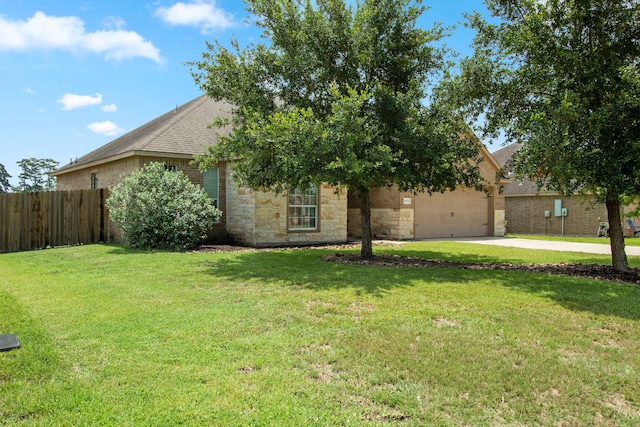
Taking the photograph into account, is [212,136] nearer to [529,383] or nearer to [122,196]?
[122,196]

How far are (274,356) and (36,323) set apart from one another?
305 centimetres

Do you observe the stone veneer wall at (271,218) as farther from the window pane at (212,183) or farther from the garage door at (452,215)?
the garage door at (452,215)

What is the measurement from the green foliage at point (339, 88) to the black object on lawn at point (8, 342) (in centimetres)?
559

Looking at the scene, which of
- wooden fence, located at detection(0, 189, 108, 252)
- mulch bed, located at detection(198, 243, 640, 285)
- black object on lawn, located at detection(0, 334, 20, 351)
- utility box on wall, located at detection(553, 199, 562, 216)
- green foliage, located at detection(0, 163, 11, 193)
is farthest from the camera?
green foliage, located at detection(0, 163, 11, 193)

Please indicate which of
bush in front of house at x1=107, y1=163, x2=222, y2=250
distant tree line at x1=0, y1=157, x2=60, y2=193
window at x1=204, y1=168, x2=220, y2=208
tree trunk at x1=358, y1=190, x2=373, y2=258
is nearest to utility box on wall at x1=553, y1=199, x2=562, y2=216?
tree trunk at x1=358, y1=190, x2=373, y2=258

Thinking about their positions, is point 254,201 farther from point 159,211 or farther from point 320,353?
point 320,353

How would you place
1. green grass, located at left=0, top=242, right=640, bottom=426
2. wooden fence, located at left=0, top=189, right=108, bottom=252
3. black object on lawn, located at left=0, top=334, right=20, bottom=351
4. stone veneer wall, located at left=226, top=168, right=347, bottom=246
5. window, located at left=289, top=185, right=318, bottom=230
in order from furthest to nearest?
window, located at left=289, top=185, right=318, bottom=230 < stone veneer wall, located at left=226, top=168, right=347, bottom=246 < wooden fence, located at left=0, top=189, right=108, bottom=252 < black object on lawn, located at left=0, top=334, right=20, bottom=351 < green grass, located at left=0, top=242, right=640, bottom=426

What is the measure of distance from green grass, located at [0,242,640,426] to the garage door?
38.7 ft

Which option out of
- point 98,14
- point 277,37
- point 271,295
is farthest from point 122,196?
point 271,295

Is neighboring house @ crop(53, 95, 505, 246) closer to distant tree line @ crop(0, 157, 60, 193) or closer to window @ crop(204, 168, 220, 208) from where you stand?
window @ crop(204, 168, 220, 208)

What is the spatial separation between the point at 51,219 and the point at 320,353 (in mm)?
13481

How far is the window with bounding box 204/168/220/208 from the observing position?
1545 cm

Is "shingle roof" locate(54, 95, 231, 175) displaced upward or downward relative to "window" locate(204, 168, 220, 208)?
upward

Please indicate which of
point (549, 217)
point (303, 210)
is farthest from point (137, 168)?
point (549, 217)
